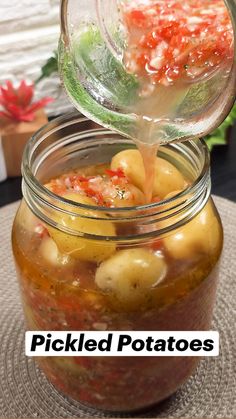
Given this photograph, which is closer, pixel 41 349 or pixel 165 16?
pixel 165 16

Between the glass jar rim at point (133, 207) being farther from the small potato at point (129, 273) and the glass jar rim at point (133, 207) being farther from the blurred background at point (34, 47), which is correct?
the blurred background at point (34, 47)

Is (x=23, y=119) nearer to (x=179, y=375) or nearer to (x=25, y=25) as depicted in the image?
(x=25, y=25)

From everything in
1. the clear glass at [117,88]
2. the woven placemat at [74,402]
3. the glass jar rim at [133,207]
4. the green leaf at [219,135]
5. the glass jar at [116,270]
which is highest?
the clear glass at [117,88]

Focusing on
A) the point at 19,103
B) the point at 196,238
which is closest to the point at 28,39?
the point at 19,103

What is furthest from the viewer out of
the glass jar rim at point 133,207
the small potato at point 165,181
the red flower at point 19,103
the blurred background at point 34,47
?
the blurred background at point 34,47

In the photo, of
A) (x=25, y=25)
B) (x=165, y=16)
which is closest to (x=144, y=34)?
(x=165, y=16)

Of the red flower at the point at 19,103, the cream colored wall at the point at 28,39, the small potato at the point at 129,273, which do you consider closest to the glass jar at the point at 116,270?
the small potato at the point at 129,273
